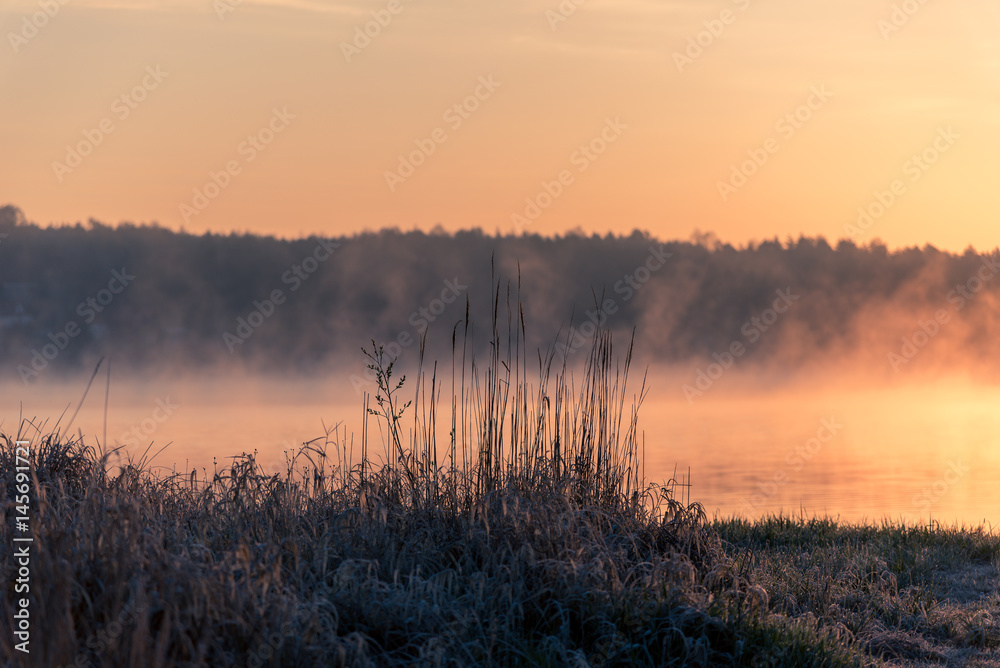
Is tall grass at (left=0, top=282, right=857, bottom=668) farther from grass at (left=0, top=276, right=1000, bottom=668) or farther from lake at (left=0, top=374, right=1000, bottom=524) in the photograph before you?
lake at (left=0, top=374, right=1000, bottom=524)

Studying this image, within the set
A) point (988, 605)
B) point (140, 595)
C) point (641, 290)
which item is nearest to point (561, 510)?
point (140, 595)

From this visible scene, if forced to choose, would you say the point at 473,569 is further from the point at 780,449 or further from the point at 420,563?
the point at 780,449

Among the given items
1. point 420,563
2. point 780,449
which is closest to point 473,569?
point 420,563

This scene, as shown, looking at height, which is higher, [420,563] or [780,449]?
[780,449]

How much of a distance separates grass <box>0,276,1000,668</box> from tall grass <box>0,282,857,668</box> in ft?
0.04

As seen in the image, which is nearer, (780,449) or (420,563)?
(420,563)

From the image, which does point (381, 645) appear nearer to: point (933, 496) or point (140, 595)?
point (140, 595)

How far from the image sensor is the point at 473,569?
14.4 feet

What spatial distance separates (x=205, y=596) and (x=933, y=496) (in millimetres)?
14217

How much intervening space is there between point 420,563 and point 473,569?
276mm

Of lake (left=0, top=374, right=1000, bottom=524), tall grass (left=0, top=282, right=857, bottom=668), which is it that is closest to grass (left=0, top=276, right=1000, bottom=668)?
tall grass (left=0, top=282, right=857, bottom=668)

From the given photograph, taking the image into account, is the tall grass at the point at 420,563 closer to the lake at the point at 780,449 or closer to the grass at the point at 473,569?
the grass at the point at 473,569

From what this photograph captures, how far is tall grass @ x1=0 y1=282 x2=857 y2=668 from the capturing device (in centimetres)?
326

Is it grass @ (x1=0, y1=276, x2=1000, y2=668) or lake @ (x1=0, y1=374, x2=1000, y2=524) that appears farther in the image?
lake @ (x1=0, y1=374, x2=1000, y2=524)
